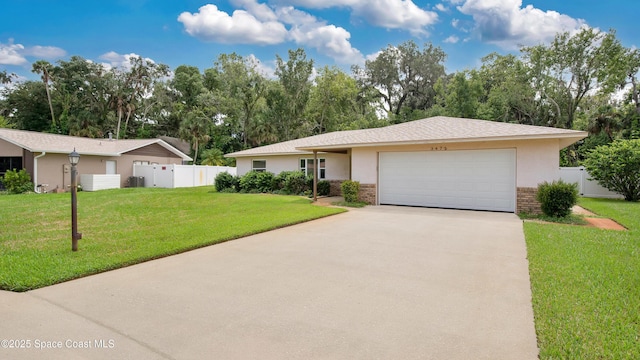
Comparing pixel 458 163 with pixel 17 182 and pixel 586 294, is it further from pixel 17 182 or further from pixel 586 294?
pixel 17 182

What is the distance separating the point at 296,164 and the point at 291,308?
15.5 metres

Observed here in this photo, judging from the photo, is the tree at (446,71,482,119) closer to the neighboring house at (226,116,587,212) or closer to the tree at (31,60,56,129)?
the neighboring house at (226,116,587,212)

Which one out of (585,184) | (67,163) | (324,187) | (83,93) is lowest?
(324,187)

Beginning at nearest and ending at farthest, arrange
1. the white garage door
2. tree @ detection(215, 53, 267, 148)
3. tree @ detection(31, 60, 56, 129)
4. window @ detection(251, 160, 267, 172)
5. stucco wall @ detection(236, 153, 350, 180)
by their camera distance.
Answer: the white garage door
stucco wall @ detection(236, 153, 350, 180)
window @ detection(251, 160, 267, 172)
tree @ detection(215, 53, 267, 148)
tree @ detection(31, 60, 56, 129)

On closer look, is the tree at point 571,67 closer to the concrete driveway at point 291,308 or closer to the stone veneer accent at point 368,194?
the stone veneer accent at point 368,194

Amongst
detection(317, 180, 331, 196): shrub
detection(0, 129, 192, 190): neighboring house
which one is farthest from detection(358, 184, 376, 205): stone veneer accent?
detection(0, 129, 192, 190): neighboring house

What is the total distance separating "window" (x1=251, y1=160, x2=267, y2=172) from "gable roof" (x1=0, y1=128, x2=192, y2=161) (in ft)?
29.6

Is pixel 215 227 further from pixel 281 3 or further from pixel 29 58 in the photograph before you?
pixel 29 58

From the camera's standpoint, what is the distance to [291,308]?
12.0 ft

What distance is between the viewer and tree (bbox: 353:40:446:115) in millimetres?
37125

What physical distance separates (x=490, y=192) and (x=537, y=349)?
9.66 m

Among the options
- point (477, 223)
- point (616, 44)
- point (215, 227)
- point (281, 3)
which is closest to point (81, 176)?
point (281, 3)

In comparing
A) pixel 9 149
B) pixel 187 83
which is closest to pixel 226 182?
pixel 9 149

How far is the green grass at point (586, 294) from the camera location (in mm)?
2783
